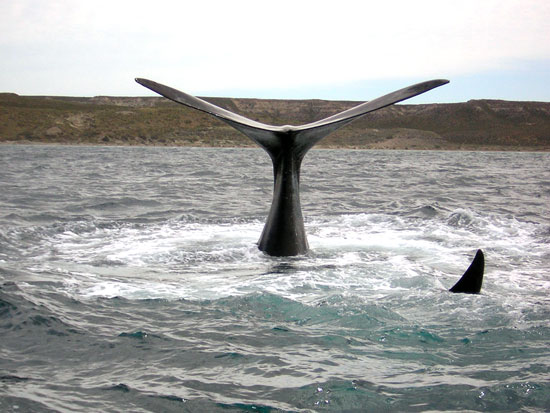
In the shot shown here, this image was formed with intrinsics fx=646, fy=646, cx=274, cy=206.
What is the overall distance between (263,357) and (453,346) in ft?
4.83

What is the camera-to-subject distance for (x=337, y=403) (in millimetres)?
4031

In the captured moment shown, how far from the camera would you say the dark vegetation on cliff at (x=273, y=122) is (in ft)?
262

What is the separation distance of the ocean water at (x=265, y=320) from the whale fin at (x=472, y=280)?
0.14 meters

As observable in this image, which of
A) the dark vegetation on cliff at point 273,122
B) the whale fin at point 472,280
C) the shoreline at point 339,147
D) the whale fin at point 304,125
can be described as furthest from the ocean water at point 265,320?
the dark vegetation on cliff at point 273,122

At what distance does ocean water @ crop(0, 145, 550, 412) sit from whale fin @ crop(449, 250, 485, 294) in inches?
5.4

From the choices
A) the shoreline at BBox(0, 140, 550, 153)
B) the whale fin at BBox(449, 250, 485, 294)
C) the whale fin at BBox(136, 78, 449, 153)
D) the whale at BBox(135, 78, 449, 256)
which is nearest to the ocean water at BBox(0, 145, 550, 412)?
the whale fin at BBox(449, 250, 485, 294)

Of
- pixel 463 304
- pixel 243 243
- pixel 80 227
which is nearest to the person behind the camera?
pixel 463 304

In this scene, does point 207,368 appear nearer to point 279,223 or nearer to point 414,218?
point 279,223

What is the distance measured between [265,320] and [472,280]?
221 centimetres

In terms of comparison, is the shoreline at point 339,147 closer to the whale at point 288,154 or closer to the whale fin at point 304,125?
the whale fin at point 304,125

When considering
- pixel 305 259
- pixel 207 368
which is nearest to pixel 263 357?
pixel 207 368

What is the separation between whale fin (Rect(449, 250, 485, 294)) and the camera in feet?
21.0

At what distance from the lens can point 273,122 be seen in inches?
4444

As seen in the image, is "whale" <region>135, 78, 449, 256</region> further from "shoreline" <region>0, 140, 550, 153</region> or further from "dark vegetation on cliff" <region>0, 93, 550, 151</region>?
"dark vegetation on cliff" <region>0, 93, 550, 151</region>
